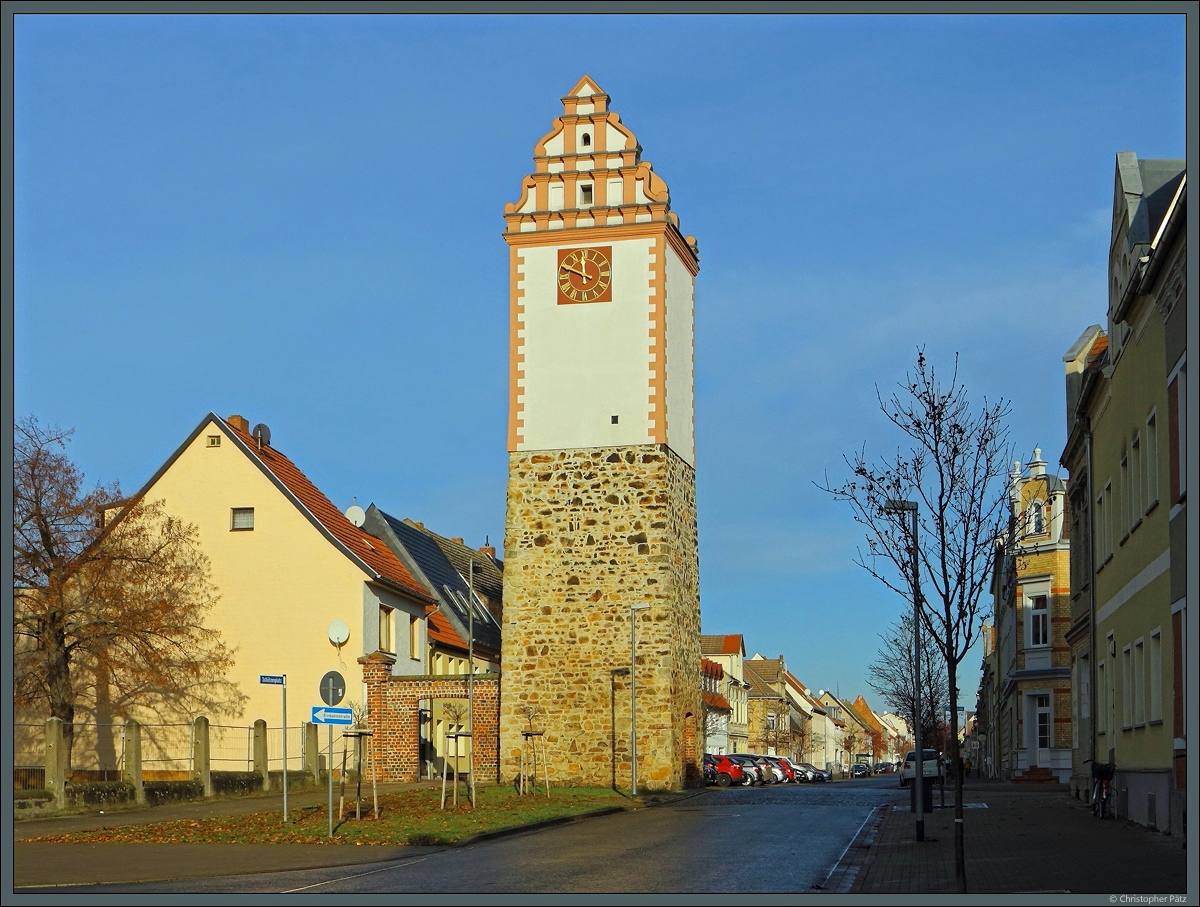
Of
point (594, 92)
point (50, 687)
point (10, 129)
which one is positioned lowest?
point (50, 687)

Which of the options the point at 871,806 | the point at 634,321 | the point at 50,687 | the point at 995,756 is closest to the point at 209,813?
the point at 50,687

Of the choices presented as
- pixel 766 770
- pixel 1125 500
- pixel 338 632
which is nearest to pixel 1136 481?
pixel 1125 500

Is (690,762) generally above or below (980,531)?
below

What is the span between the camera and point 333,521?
45.4m

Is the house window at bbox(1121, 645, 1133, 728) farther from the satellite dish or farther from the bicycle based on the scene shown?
the satellite dish

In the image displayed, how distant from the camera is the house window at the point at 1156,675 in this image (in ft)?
74.8

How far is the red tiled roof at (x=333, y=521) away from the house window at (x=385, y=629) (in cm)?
89

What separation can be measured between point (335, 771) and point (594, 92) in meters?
20.6

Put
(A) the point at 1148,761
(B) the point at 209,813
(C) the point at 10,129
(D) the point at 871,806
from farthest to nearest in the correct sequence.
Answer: (D) the point at 871,806
(B) the point at 209,813
(A) the point at 1148,761
(C) the point at 10,129

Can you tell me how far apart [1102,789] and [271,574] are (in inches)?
946

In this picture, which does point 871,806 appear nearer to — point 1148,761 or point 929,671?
point 1148,761

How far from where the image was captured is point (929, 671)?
5712 cm

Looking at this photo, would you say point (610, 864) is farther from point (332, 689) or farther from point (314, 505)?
point (314, 505)

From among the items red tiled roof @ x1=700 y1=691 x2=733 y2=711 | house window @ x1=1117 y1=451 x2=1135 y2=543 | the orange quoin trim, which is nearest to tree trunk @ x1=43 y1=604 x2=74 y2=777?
the orange quoin trim
